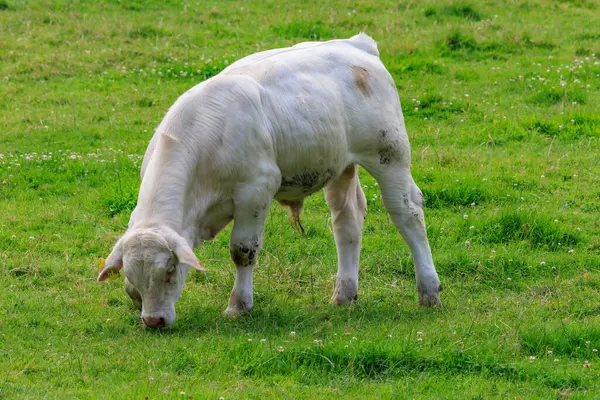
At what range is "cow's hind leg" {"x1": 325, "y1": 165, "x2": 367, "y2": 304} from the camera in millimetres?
8688

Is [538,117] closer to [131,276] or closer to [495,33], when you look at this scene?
[495,33]

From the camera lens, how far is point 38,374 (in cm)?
664

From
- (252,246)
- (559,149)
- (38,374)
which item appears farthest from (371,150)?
(559,149)

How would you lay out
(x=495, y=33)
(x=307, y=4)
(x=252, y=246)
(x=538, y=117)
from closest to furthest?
1. (x=252, y=246)
2. (x=538, y=117)
3. (x=495, y=33)
4. (x=307, y=4)

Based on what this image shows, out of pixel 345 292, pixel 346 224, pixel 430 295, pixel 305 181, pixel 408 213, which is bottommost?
pixel 345 292

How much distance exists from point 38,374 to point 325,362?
1894mm

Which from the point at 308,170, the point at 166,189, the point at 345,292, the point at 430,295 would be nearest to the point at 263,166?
the point at 308,170

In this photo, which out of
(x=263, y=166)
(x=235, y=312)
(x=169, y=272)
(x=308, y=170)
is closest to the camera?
(x=169, y=272)

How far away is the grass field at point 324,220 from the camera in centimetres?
674

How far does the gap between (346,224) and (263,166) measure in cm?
143

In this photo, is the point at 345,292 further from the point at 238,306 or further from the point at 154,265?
the point at 154,265

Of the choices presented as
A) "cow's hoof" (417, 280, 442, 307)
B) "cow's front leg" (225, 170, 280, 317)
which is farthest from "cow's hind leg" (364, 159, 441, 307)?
"cow's front leg" (225, 170, 280, 317)

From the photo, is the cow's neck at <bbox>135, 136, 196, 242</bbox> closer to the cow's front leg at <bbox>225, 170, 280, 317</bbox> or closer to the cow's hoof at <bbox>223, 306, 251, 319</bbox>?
the cow's front leg at <bbox>225, 170, 280, 317</bbox>

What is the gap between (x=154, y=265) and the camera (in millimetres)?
7059
